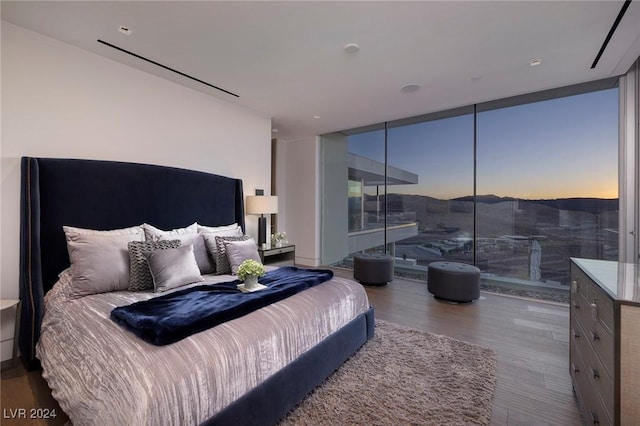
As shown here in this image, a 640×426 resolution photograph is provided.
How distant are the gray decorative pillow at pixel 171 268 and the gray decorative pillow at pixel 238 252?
0.41 meters

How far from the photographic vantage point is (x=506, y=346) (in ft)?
8.58

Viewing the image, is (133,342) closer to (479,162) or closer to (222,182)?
(222,182)

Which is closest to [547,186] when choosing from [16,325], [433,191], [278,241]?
[433,191]

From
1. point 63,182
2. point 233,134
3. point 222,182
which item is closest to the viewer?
point 63,182

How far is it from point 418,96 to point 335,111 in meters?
1.31

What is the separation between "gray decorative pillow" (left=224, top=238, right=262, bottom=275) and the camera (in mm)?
2865

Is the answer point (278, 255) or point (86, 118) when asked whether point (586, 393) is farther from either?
point (86, 118)

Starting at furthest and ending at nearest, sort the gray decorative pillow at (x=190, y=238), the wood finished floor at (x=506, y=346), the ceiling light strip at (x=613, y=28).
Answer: the gray decorative pillow at (x=190, y=238) < the ceiling light strip at (x=613, y=28) < the wood finished floor at (x=506, y=346)

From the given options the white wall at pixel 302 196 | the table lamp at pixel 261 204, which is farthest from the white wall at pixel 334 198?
the table lamp at pixel 261 204

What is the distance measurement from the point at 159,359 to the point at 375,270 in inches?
143

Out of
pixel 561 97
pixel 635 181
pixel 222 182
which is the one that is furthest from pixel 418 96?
pixel 222 182

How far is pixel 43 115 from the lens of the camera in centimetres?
250

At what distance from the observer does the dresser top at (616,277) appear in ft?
4.17

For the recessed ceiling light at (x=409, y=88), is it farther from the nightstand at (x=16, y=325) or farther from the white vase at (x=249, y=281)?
the nightstand at (x=16, y=325)
